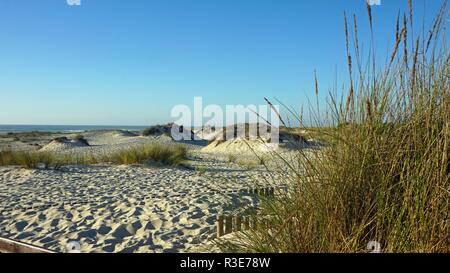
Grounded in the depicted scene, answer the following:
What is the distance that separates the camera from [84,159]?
11391mm

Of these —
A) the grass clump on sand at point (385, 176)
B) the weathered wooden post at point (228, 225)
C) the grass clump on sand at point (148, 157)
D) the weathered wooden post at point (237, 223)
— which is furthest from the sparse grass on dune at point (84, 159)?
the grass clump on sand at point (385, 176)

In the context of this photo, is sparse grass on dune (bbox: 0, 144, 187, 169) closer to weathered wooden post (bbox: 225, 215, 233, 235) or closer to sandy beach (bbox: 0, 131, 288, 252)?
sandy beach (bbox: 0, 131, 288, 252)

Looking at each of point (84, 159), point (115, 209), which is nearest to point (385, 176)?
point (115, 209)

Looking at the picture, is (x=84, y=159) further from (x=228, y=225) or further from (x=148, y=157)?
(x=228, y=225)

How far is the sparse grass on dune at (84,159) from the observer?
9500 mm

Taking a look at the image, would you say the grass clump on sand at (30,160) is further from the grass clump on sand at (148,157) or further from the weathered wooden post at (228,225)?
the weathered wooden post at (228,225)

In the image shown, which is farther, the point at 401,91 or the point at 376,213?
the point at 401,91

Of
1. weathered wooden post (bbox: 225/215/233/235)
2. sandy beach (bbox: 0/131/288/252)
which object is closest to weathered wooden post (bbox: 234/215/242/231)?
weathered wooden post (bbox: 225/215/233/235)

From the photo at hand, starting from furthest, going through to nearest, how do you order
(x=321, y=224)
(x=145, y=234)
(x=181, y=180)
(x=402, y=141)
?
1. (x=181, y=180)
2. (x=145, y=234)
3. (x=321, y=224)
4. (x=402, y=141)
